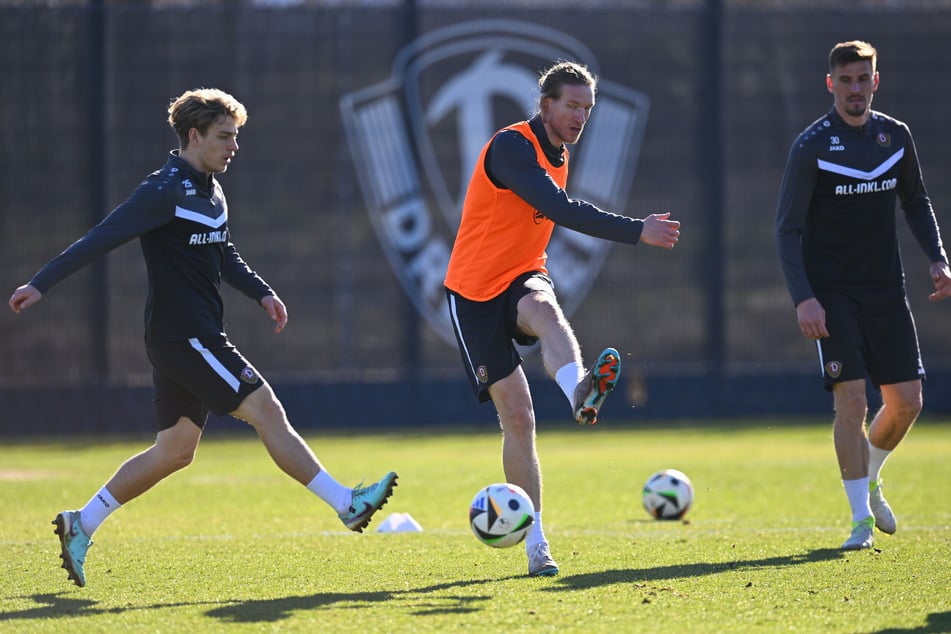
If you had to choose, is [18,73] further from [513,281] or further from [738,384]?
[513,281]

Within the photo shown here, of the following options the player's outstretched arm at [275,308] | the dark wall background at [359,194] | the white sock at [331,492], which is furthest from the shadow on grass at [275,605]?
the dark wall background at [359,194]

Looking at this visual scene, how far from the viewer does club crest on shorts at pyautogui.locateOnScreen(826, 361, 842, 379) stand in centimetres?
703

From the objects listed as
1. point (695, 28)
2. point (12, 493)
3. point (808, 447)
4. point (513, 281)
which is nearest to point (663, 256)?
point (695, 28)

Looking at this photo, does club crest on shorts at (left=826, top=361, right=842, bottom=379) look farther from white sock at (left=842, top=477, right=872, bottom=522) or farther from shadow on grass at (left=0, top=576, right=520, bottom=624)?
shadow on grass at (left=0, top=576, right=520, bottom=624)

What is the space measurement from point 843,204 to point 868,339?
728 millimetres

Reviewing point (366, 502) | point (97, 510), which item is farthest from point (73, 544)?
point (366, 502)

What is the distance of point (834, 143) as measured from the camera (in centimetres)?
709

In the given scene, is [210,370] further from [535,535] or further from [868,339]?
[868,339]

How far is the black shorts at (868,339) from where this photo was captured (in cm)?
705

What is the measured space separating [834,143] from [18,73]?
11.8 meters

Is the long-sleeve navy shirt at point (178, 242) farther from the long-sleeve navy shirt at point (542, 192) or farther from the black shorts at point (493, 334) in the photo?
the long-sleeve navy shirt at point (542, 192)

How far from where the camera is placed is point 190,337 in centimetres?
624

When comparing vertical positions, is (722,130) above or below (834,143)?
above

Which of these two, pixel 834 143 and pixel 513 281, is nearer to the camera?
pixel 513 281
